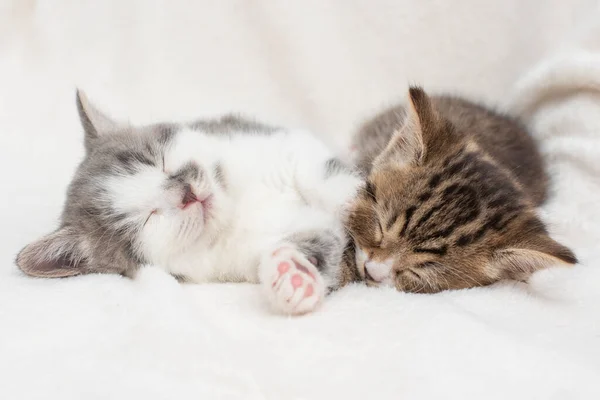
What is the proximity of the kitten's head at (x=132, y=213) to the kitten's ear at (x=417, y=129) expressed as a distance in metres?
0.56

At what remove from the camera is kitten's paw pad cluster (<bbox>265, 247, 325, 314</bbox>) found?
3.76 ft

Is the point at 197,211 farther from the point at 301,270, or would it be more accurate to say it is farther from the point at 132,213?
the point at 301,270

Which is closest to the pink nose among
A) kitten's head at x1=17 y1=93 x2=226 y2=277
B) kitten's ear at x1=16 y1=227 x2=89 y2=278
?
kitten's head at x1=17 y1=93 x2=226 y2=277

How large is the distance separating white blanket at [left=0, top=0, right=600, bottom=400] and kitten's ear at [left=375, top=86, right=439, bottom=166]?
15.4 inches

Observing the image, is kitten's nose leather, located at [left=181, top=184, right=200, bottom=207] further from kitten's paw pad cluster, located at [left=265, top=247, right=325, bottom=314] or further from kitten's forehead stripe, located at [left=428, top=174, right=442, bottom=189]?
kitten's forehead stripe, located at [left=428, top=174, right=442, bottom=189]

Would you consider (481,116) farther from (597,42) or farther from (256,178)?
(256,178)

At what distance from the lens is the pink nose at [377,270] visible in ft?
4.28

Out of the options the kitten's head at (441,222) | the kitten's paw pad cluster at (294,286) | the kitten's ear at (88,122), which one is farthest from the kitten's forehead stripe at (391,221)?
the kitten's ear at (88,122)

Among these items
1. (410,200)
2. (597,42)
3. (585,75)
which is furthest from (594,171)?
(410,200)

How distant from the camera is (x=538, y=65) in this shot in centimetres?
212

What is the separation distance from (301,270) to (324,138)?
1.43 meters

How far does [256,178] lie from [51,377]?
82cm

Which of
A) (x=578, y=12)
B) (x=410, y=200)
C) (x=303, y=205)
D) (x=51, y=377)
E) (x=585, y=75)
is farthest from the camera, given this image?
(x=578, y=12)

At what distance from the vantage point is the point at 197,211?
1.42m
